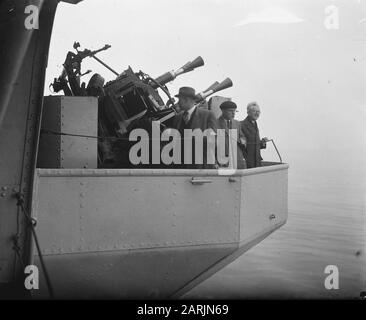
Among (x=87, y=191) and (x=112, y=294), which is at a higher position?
(x=87, y=191)

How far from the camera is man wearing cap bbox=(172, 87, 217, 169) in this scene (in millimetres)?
5754

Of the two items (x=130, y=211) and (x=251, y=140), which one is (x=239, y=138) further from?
(x=130, y=211)

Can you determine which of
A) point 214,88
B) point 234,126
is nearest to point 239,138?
point 234,126

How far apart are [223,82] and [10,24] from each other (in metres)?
3.99

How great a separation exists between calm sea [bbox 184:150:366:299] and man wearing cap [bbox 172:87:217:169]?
205 centimetres

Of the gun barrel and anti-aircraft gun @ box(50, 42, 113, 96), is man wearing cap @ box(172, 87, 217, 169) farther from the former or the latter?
the gun barrel

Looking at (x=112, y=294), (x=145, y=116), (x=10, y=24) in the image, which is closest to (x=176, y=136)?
(x=145, y=116)

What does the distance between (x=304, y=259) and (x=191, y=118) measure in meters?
7.95

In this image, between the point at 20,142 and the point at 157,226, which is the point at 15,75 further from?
the point at 157,226

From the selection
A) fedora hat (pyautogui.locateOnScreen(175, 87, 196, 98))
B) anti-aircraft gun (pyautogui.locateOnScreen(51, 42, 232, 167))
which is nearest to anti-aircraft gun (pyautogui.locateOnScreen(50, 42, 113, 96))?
anti-aircraft gun (pyautogui.locateOnScreen(51, 42, 232, 167))

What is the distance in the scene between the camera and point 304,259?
12812mm

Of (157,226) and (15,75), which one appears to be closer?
(15,75)

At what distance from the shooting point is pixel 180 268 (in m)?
5.59

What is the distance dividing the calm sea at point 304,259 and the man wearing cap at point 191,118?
6.74 feet
